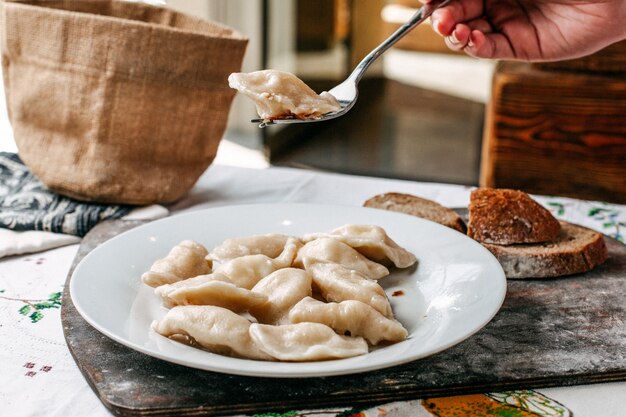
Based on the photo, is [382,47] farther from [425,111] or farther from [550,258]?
[425,111]

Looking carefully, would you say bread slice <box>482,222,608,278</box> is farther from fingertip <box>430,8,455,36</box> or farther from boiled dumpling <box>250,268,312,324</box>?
fingertip <box>430,8,455,36</box>

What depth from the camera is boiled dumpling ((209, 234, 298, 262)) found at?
1.24 metres

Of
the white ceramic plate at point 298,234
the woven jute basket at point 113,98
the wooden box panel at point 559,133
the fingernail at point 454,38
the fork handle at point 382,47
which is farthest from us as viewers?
the wooden box panel at point 559,133

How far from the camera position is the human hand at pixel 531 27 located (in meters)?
1.69

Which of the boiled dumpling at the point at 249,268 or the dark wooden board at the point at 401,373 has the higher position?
the boiled dumpling at the point at 249,268

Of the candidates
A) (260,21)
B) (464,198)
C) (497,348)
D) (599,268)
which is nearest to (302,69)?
(260,21)

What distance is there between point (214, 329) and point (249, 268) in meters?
0.20

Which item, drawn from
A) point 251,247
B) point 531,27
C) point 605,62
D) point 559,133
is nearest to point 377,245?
point 251,247

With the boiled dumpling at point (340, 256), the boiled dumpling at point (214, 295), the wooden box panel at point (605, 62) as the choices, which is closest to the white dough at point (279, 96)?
the boiled dumpling at point (340, 256)

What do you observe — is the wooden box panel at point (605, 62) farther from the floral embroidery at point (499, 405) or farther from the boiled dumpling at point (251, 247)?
the floral embroidery at point (499, 405)

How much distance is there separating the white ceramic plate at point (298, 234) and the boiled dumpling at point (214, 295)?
57mm

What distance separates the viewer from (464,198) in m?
1.82

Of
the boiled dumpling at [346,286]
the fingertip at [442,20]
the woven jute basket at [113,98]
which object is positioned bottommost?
the boiled dumpling at [346,286]

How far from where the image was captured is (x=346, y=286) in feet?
3.59
